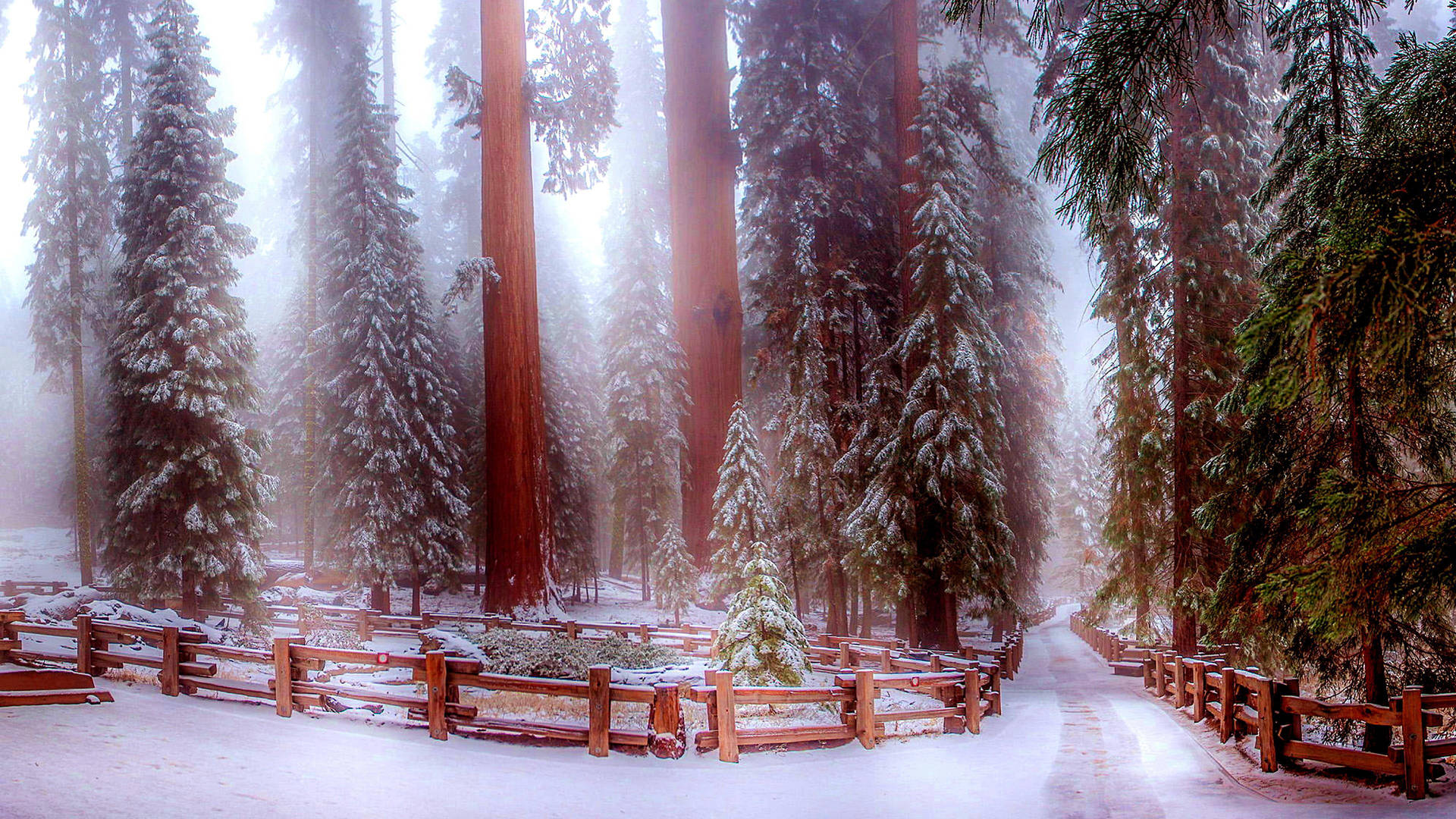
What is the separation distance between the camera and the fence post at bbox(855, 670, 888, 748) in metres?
6.52

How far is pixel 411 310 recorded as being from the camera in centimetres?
1257

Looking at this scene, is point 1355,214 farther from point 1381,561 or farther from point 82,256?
point 82,256

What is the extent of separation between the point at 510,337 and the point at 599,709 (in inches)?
183

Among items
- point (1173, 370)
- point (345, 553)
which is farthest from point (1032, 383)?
point (345, 553)

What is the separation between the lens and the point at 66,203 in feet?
19.6

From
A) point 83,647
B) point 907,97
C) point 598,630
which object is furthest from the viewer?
point 907,97

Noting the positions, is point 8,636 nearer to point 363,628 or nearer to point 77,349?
point 77,349

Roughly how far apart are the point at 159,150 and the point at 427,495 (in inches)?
233

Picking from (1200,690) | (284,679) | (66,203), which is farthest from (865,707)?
(66,203)

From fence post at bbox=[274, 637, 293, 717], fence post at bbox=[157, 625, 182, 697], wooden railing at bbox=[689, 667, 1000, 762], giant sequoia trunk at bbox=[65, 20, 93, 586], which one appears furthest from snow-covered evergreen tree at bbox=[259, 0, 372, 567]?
wooden railing at bbox=[689, 667, 1000, 762]

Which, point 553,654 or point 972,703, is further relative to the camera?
point 972,703

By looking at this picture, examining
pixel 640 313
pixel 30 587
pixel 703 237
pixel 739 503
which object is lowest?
pixel 30 587

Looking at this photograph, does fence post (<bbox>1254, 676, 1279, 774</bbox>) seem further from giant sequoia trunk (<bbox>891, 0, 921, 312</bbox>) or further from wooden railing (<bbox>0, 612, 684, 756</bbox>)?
giant sequoia trunk (<bbox>891, 0, 921, 312</bbox>)

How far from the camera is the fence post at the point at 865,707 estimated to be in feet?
21.4
